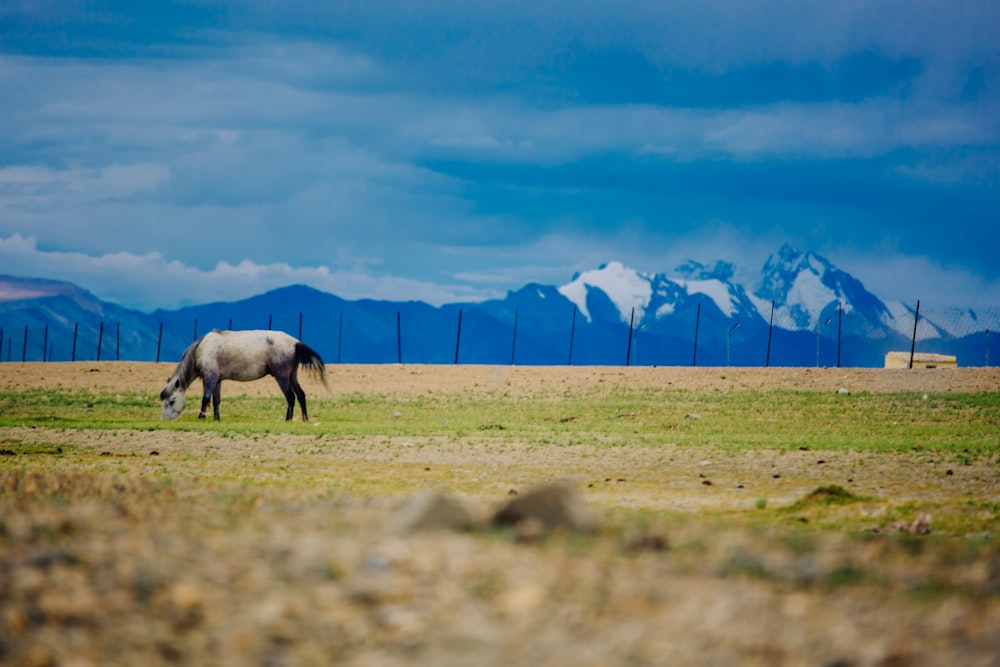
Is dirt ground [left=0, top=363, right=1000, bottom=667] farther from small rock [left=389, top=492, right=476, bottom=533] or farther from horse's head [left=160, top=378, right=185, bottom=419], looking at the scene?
horse's head [left=160, top=378, right=185, bottom=419]

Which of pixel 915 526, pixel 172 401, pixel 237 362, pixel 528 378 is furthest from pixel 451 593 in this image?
pixel 528 378

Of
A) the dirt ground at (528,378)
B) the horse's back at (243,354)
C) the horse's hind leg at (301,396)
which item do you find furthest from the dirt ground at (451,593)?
the dirt ground at (528,378)

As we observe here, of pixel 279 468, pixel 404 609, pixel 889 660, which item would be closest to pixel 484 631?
pixel 404 609

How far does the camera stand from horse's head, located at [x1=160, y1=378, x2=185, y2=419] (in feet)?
123

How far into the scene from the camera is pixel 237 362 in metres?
38.5

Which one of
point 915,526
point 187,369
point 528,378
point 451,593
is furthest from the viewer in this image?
point 528,378

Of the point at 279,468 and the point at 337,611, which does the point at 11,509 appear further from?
the point at 279,468

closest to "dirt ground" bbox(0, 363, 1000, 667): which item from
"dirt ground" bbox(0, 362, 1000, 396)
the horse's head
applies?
the horse's head

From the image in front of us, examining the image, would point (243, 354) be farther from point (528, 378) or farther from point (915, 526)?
point (915, 526)

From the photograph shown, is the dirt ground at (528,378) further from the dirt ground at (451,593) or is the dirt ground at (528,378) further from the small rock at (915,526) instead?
the dirt ground at (451,593)

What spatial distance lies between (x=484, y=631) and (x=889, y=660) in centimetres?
286

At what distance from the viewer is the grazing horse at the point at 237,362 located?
37.7m

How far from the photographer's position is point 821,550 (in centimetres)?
988

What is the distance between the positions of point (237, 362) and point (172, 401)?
8.82 feet
